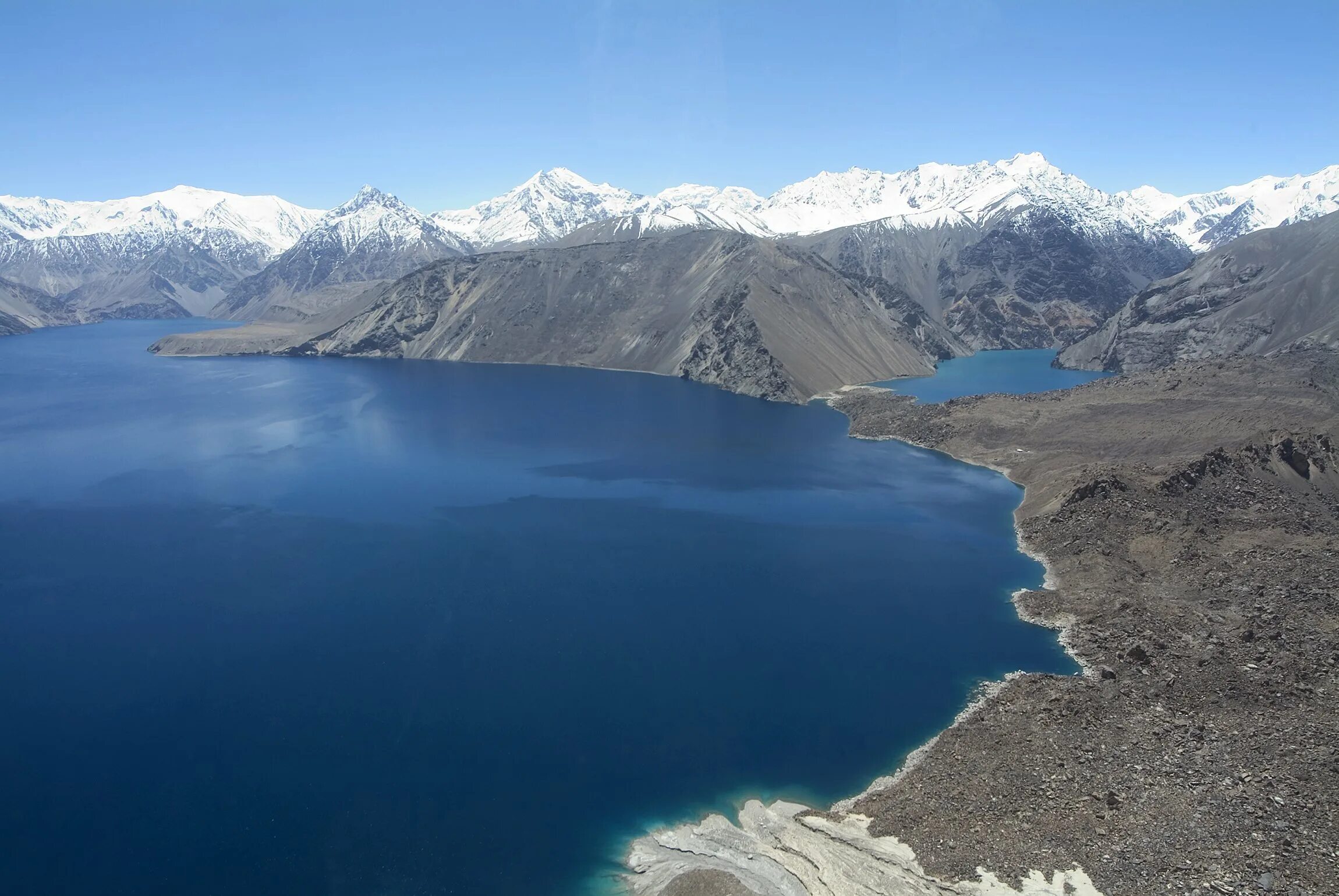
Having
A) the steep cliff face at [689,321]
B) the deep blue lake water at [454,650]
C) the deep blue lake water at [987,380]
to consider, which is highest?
the steep cliff face at [689,321]

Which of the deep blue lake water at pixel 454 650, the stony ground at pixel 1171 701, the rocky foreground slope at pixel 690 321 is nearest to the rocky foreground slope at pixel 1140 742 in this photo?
the stony ground at pixel 1171 701

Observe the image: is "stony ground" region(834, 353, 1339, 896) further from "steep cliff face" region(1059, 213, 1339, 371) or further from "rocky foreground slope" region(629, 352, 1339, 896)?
"steep cliff face" region(1059, 213, 1339, 371)

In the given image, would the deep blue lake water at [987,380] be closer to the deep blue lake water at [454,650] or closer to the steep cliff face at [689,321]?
the steep cliff face at [689,321]

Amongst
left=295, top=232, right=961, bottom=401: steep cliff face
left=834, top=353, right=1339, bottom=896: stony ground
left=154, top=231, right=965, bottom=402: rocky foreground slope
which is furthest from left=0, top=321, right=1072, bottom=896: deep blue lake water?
left=295, top=232, right=961, bottom=401: steep cliff face

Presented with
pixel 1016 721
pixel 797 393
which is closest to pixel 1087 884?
pixel 1016 721

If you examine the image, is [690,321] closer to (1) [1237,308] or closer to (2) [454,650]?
(1) [1237,308]

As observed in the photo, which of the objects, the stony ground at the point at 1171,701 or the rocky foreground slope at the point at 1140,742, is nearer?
the rocky foreground slope at the point at 1140,742

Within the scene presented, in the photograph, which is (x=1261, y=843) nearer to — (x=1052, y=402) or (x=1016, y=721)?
(x=1016, y=721)
